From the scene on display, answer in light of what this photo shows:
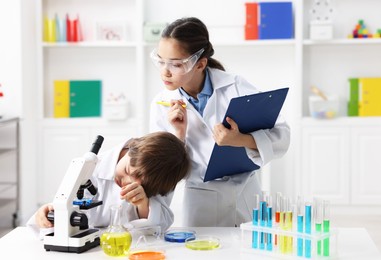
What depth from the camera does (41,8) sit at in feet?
17.1

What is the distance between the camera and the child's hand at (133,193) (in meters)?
2.07

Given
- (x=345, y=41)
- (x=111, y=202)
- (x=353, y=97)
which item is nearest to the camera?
(x=111, y=202)

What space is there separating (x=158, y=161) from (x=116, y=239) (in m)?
0.34

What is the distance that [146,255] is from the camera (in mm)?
1891

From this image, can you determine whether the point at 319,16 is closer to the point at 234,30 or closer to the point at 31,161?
the point at 234,30

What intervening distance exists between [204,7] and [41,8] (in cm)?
133

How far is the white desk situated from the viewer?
1.91 meters

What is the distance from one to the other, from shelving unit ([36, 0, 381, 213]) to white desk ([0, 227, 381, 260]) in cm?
305

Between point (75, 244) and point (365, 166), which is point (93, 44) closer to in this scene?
point (365, 166)

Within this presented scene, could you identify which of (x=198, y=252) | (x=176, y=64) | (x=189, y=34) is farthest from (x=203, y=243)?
(x=189, y=34)

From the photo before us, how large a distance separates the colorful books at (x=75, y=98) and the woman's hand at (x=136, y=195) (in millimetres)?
3251

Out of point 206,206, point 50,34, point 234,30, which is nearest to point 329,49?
point 234,30

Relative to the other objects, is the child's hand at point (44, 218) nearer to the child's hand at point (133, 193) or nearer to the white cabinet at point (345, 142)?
the child's hand at point (133, 193)

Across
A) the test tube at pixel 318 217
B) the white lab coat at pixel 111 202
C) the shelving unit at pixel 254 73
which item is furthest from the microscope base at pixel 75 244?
the shelving unit at pixel 254 73
